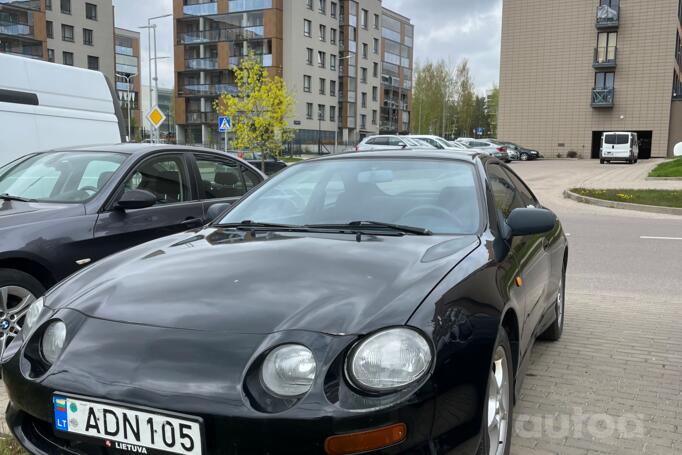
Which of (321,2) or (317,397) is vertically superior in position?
(321,2)

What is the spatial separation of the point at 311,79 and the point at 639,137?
29.7 meters

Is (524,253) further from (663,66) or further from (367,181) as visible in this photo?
(663,66)

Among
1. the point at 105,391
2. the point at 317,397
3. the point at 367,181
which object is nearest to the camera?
the point at 317,397

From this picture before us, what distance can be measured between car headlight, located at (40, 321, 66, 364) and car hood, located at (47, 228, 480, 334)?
0.33ft

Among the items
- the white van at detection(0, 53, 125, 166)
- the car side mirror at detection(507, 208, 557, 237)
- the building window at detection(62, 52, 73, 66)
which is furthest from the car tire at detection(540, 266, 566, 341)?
the building window at detection(62, 52, 73, 66)

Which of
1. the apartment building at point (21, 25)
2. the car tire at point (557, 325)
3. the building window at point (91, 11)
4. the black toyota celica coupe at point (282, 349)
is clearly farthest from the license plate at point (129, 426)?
the building window at point (91, 11)

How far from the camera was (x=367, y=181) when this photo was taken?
369 cm

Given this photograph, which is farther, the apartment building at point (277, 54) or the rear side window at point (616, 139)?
the apartment building at point (277, 54)

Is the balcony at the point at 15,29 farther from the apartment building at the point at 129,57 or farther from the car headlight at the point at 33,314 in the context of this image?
the car headlight at the point at 33,314

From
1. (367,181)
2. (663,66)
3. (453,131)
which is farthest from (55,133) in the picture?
(453,131)

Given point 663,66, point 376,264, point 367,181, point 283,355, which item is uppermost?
point 663,66

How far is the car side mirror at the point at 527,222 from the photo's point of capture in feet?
10.6

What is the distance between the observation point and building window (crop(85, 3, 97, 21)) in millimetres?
58572

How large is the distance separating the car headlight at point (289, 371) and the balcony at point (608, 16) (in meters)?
51.9
